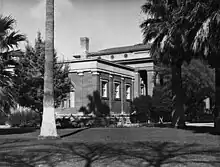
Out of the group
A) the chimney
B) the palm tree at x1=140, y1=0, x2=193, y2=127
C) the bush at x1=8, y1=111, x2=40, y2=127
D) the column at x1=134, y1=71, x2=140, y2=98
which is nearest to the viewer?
the palm tree at x1=140, y1=0, x2=193, y2=127

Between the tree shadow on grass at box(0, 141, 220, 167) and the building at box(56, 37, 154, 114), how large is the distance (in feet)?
70.7

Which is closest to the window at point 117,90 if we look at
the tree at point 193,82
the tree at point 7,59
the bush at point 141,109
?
the bush at point 141,109

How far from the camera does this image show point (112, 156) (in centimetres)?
1134

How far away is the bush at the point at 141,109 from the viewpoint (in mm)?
42688

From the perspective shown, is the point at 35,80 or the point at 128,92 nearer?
the point at 35,80

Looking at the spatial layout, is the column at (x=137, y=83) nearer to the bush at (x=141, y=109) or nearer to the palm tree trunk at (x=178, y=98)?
the bush at (x=141, y=109)

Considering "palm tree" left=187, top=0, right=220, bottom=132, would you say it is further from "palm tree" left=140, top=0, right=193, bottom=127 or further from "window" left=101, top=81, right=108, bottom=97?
"window" left=101, top=81, right=108, bottom=97

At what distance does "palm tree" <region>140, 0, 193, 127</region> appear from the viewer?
18562 mm

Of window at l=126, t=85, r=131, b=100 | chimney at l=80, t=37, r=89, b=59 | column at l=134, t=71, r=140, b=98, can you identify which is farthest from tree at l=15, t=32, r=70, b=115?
chimney at l=80, t=37, r=89, b=59

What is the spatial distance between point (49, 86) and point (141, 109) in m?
25.7

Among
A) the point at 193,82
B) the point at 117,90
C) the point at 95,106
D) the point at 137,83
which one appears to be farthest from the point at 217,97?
the point at 137,83

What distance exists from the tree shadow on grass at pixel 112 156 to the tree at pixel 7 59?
7.29 meters

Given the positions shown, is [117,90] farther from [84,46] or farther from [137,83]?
[84,46]

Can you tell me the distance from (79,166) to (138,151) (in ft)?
10.2
